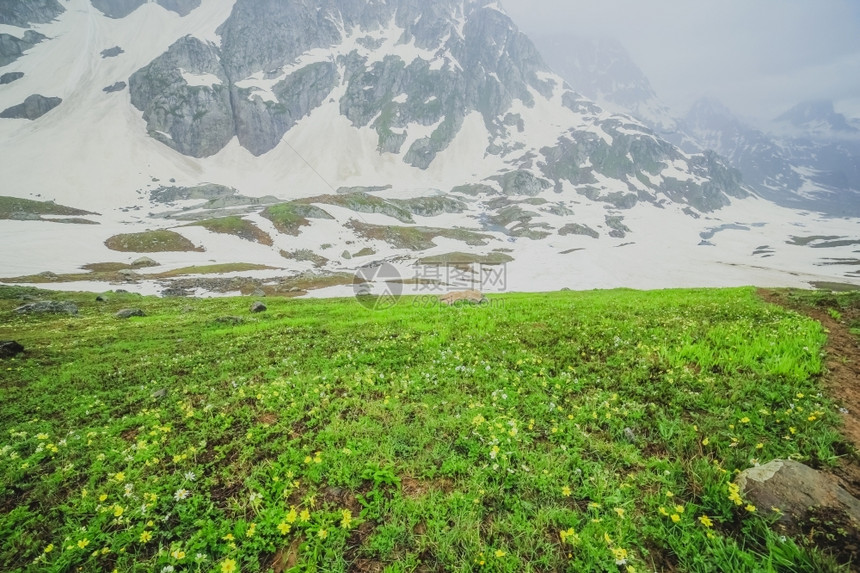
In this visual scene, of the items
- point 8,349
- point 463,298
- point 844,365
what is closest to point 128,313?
point 8,349

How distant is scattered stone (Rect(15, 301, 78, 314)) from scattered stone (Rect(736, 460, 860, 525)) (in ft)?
148

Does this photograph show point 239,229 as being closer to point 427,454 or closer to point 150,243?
point 150,243

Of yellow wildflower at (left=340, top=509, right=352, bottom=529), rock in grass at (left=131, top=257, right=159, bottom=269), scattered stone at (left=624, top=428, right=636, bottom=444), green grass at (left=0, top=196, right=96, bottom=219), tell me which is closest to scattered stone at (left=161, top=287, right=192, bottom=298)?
rock in grass at (left=131, top=257, right=159, bottom=269)

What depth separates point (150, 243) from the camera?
3472 inches

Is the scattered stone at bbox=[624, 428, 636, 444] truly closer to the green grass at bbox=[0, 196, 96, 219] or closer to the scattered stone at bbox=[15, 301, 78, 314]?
the scattered stone at bbox=[15, 301, 78, 314]

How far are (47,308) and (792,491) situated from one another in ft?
152

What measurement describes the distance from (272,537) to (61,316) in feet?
124

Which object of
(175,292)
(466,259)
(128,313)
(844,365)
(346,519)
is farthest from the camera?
(466,259)

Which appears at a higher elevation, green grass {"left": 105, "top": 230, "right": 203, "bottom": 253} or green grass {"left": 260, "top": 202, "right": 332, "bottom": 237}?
green grass {"left": 260, "top": 202, "right": 332, "bottom": 237}

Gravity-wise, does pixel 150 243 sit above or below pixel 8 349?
above

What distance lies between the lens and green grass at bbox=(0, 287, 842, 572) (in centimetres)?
482

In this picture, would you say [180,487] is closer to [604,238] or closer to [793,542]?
[793,542]

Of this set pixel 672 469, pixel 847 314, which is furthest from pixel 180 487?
pixel 847 314

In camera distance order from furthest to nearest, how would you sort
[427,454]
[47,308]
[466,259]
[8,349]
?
1. [466,259]
2. [47,308]
3. [8,349]
4. [427,454]
